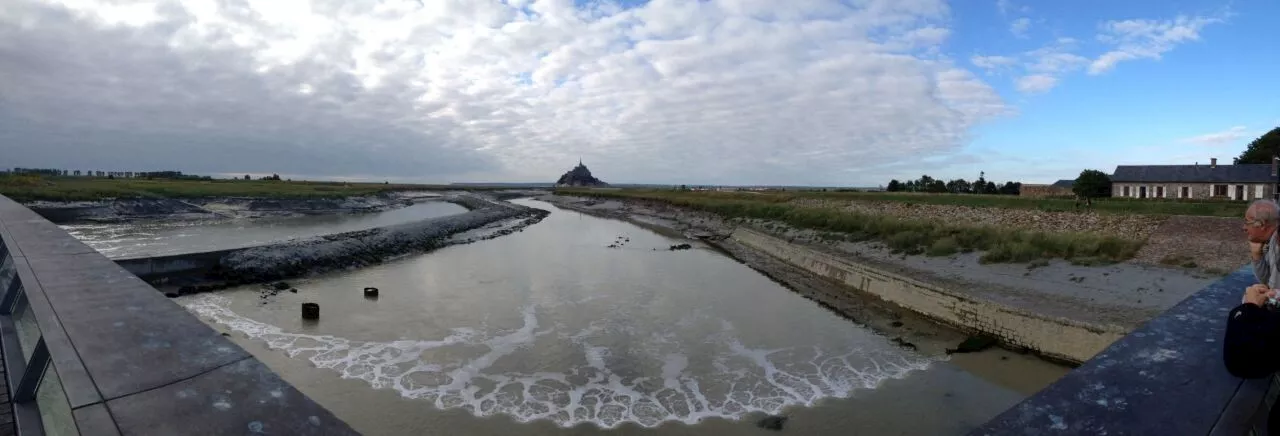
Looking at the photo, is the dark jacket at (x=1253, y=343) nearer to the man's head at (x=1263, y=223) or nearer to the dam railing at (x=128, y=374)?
the man's head at (x=1263, y=223)

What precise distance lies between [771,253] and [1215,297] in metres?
24.4

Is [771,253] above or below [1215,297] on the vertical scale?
below

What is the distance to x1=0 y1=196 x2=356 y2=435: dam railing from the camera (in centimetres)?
188

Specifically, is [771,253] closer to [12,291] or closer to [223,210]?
[12,291]

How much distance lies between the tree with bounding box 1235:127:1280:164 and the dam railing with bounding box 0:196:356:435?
63.0m

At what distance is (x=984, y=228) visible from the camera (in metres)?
21.0

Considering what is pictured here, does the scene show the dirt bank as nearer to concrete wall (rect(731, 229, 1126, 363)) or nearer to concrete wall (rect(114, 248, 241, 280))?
concrete wall (rect(114, 248, 241, 280))

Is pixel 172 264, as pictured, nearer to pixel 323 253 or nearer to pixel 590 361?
pixel 323 253

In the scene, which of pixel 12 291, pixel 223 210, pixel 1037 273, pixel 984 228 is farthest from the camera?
pixel 223 210

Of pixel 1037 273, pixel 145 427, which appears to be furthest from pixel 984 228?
pixel 145 427

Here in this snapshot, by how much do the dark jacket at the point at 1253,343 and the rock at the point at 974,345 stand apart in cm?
1086

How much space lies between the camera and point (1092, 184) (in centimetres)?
3494

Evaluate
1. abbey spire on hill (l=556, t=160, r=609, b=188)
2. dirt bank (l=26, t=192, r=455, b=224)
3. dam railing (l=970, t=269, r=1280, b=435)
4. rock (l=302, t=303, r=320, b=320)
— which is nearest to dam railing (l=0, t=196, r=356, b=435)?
dam railing (l=970, t=269, r=1280, b=435)

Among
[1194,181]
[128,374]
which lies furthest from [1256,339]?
[1194,181]
